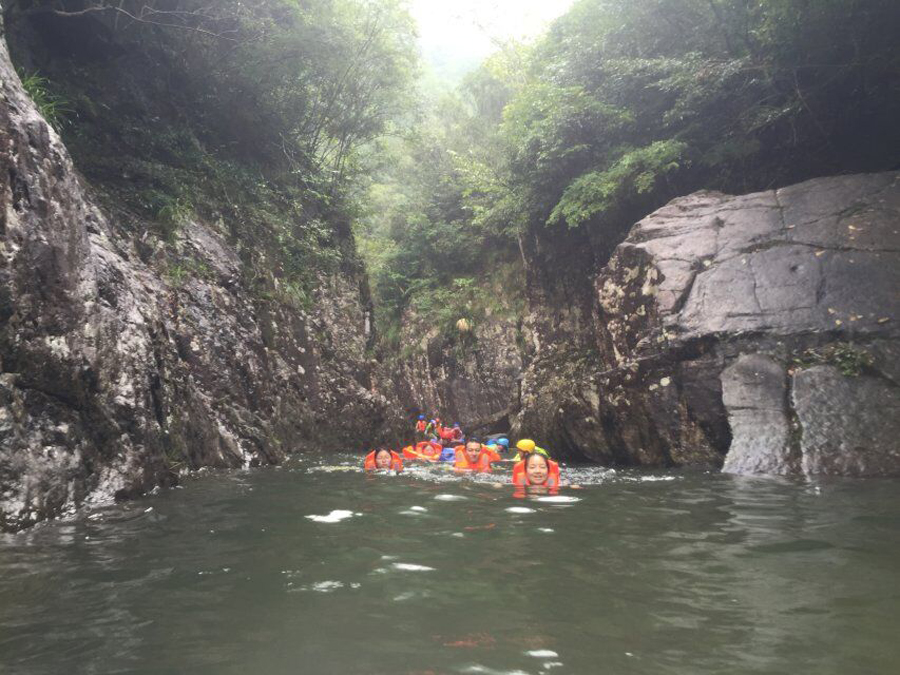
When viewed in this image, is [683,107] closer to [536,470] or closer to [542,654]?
[536,470]

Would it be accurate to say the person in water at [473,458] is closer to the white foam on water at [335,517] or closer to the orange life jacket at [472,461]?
the orange life jacket at [472,461]

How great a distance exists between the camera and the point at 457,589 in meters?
3.21

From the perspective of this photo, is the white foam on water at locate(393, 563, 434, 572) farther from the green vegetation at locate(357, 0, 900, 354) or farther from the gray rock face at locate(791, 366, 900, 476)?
the green vegetation at locate(357, 0, 900, 354)

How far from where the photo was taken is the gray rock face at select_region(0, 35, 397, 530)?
197 inches

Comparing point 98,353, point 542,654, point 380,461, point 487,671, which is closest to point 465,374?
point 380,461

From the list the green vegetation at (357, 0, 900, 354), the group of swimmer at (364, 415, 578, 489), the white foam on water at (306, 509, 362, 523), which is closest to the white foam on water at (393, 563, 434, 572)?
the white foam on water at (306, 509, 362, 523)

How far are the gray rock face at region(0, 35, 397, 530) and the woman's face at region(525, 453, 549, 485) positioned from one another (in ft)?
14.3

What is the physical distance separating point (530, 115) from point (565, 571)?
15.3 metres

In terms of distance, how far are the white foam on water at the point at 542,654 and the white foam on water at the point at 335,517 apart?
9.58 ft

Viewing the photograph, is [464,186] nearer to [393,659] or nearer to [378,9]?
[378,9]

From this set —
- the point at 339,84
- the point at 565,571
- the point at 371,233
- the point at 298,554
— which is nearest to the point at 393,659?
the point at 565,571

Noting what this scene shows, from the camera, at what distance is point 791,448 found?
7.95m

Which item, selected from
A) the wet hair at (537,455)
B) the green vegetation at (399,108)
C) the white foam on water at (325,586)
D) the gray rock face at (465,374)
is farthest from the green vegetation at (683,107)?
the white foam on water at (325,586)

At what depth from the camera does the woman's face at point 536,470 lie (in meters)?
7.23
